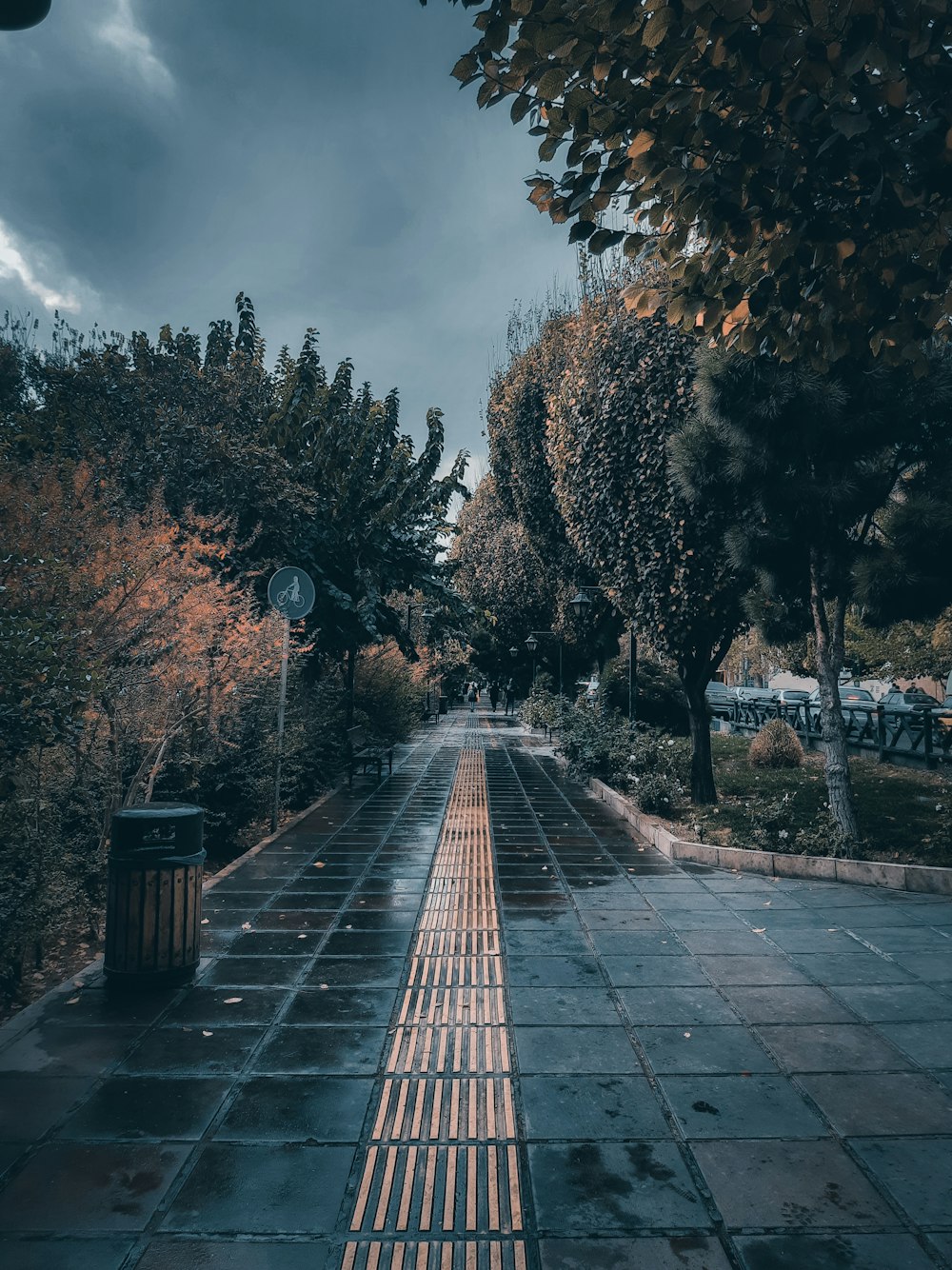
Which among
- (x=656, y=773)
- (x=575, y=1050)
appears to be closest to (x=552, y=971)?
(x=575, y=1050)

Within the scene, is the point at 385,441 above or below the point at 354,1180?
above

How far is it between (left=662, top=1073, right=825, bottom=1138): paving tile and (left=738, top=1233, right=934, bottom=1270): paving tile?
2.11ft

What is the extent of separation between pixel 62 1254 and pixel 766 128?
5.74m

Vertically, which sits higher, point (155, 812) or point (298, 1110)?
point (155, 812)

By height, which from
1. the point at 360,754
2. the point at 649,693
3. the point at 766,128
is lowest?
the point at 360,754

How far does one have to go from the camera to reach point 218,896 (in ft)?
23.3

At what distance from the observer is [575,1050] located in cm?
421

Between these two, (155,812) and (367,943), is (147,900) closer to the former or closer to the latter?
(155,812)

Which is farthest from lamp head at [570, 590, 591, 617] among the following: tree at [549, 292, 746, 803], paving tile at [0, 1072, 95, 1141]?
paving tile at [0, 1072, 95, 1141]

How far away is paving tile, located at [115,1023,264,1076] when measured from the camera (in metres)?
4.00

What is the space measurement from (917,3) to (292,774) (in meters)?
10.3

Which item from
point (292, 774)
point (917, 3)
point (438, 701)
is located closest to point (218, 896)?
point (292, 774)

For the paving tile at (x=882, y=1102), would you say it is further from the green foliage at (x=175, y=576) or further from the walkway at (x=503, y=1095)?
the green foliage at (x=175, y=576)

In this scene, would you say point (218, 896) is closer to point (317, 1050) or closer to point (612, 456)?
point (317, 1050)
